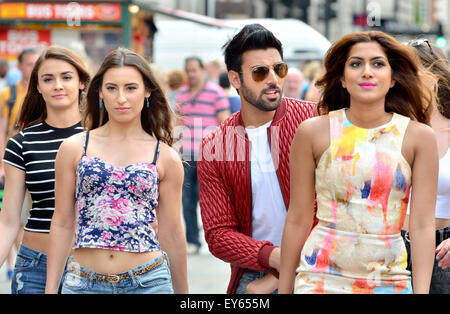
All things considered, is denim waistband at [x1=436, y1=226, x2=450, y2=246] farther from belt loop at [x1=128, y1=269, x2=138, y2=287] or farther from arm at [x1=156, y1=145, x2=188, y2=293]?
belt loop at [x1=128, y1=269, x2=138, y2=287]

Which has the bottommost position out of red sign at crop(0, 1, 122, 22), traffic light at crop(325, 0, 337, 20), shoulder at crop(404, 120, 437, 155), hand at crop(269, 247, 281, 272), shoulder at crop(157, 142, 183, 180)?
hand at crop(269, 247, 281, 272)

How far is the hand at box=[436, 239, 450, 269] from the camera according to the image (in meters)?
4.66

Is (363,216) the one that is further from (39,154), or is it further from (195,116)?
(195,116)

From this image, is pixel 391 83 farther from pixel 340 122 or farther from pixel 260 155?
pixel 260 155

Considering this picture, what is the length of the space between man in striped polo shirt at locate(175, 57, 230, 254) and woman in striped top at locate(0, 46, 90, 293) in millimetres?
5686

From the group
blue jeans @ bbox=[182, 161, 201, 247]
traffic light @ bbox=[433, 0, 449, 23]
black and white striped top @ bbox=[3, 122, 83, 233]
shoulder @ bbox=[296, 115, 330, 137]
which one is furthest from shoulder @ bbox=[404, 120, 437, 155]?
traffic light @ bbox=[433, 0, 449, 23]

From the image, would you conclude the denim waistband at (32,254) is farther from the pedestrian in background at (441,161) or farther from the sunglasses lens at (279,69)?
the pedestrian in background at (441,161)

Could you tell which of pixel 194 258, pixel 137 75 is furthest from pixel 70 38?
pixel 137 75

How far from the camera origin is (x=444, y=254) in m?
4.68

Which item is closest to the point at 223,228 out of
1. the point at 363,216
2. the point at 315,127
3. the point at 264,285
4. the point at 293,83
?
the point at 264,285

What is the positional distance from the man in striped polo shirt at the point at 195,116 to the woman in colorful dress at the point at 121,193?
636 centimetres

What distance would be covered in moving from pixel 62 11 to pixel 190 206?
25.7ft

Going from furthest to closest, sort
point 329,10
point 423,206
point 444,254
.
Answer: point 329,10
point 444,254
point 423,206
